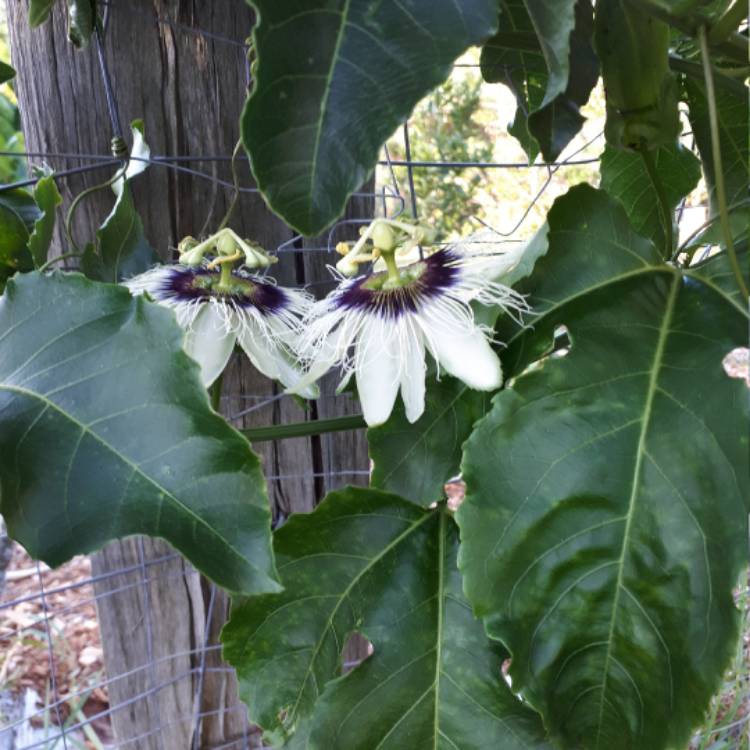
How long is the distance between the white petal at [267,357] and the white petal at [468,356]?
13 cm

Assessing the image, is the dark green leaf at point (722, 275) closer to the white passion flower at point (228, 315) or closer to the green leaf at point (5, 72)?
the white passion flower at point (228, 315)

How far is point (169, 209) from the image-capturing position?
82 cm

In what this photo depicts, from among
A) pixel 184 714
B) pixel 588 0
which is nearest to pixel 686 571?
pixel 588 0

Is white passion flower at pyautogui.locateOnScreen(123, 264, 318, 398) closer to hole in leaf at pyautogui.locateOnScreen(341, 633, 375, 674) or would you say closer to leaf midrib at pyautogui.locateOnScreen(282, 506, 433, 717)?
leaf midrib at pyautogui.locateOnScreen(282, 506, 433, 717)

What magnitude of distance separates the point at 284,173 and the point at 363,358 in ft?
0.68

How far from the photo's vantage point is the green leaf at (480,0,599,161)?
40 cm

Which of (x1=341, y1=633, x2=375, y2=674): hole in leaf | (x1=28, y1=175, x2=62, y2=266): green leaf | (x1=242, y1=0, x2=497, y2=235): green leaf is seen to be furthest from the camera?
(x1=341, y1=633, x2=375, y2=674): hole in leaf

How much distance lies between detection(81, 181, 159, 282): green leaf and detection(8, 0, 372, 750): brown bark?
0.08m

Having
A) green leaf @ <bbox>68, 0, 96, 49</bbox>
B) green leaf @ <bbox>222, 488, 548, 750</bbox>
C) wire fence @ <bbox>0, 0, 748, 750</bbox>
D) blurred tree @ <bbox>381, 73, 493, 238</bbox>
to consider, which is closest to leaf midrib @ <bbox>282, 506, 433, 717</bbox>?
green leaf @ <bbox>222, 488, 548, 750</bbox>

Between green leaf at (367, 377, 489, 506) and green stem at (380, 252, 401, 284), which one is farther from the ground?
green stem at (380, 252, 401, 284)

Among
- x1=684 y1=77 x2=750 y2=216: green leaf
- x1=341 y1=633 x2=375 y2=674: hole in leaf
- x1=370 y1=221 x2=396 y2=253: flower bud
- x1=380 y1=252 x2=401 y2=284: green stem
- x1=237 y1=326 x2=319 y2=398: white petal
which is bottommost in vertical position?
x1=341 y1=633 x2=375 y2=674: hole in leaf

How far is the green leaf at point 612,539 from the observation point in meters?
0.47

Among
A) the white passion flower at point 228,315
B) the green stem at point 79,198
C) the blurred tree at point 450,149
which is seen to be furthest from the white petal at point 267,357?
the blurred tree at point 450,149

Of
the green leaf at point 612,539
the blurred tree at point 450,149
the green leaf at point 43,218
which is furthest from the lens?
the blurred tree at point 450,149
